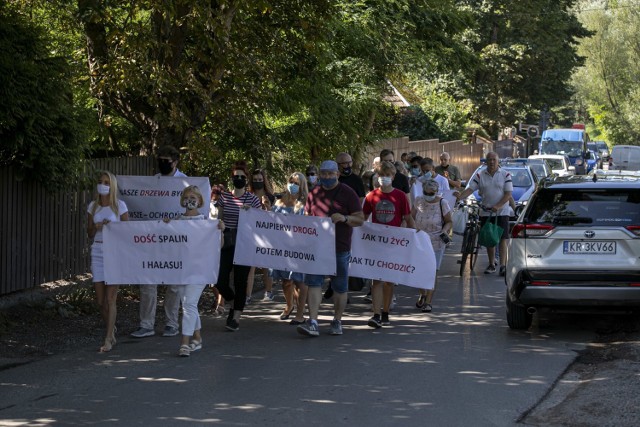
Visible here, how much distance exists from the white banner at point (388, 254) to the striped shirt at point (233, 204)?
4.14 feet

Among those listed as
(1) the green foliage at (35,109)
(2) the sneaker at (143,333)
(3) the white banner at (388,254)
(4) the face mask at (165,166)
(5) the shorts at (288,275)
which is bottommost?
(2) the sneaker at (143,333)

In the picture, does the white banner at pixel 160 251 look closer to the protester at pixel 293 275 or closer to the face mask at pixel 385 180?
the protester at pixel 293 275

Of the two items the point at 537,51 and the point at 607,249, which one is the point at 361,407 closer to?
the point at 607,249


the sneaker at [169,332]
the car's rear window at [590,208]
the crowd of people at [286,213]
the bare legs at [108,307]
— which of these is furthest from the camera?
the sneaker at [169,332]

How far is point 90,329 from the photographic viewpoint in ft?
39.8

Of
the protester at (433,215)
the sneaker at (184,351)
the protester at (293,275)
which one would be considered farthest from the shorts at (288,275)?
the sneaker at (184,351)

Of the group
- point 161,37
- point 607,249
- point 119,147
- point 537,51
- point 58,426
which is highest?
point 537,51

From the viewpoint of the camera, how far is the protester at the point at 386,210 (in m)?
12.5

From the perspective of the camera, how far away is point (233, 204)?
12.3 metres

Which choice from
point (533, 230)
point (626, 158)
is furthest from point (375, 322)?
point (626, 158)

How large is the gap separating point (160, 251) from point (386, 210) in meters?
2.97

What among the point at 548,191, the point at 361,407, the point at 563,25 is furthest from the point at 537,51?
the point at 361,407

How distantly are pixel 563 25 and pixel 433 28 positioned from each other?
30365 millimetres

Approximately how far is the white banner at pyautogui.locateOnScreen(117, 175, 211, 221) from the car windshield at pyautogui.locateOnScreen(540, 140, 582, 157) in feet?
139
